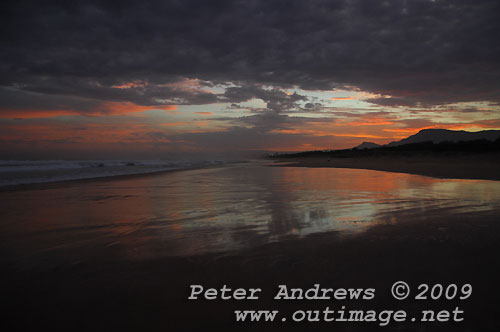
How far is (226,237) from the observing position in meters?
3.70

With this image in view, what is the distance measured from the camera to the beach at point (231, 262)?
1.97 meters

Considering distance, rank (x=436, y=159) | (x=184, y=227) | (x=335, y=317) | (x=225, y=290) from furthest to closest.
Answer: (x=436, y=159) < (x=184, y=227) < (x=225, y=290) < (x=335, y=317)

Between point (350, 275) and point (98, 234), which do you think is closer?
point (350, 275)

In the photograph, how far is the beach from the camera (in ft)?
6.47

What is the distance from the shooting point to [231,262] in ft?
9.29

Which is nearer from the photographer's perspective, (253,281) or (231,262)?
(253,281)

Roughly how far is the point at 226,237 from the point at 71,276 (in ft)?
5.97

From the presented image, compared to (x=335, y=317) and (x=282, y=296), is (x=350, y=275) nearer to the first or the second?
(x=335, y=317)

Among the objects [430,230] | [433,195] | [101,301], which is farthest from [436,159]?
[101,301]

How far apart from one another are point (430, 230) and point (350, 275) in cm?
211

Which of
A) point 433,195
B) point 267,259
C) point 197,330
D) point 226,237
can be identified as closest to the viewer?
point 197,330

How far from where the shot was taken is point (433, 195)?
685 cm

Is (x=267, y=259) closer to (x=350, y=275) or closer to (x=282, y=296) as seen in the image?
(x=282, y=296)

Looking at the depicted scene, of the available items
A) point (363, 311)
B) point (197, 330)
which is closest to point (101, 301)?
point (197, 330)
